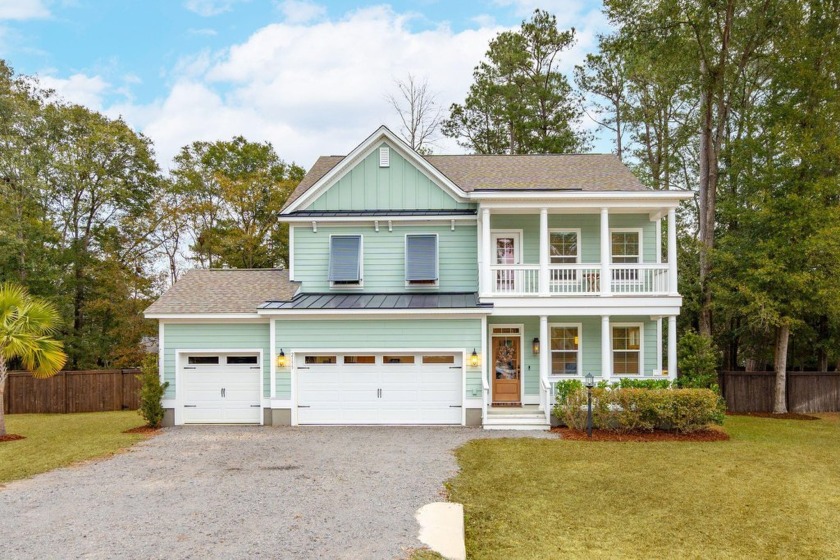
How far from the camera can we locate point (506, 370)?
48.1 ft

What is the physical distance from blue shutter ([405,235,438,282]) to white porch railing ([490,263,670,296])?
5.92ft

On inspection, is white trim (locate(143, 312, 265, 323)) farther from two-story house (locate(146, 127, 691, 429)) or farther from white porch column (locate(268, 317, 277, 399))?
white porch column (locate(268, 317, 277, 399))

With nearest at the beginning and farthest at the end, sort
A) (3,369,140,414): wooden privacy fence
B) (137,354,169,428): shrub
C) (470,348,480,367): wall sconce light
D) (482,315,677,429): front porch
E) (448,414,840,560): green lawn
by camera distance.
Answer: (448,414,840,560): green lawn < (137,354,169,428): shrub < (470,348,480,367): wall sconce light < (482,315,677,429): front porch < (3,369,140,414): wooden privacy fence

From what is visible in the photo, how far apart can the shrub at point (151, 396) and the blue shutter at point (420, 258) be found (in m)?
7.08

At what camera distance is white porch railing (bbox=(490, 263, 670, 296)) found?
13680 mm

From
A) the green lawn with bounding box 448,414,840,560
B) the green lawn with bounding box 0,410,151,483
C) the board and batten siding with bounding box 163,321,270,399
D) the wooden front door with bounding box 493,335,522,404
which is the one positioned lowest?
the green lawn with bounding box 0,410,151,483

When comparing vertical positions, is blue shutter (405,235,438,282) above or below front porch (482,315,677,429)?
above

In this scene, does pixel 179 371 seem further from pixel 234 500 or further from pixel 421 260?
pixel 234 500

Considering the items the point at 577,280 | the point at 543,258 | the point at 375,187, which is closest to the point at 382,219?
the point at 375,187

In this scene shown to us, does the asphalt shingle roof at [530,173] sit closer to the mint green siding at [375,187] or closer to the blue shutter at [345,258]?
the mint green siding at [375,187]

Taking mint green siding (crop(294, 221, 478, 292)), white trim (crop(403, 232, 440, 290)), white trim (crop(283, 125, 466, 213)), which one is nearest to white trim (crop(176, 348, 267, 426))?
mint green siding (crop(294, 221, 478, 292))

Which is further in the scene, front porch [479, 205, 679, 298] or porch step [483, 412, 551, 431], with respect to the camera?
front porch [479, 205, 679, 298]

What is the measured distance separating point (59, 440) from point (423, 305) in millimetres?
9399

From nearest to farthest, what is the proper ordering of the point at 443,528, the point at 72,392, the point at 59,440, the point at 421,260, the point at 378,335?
the point at 443,528 → the point at 59,440 → the point at 378,335 → the point at 421,260 → the point at 72,392
